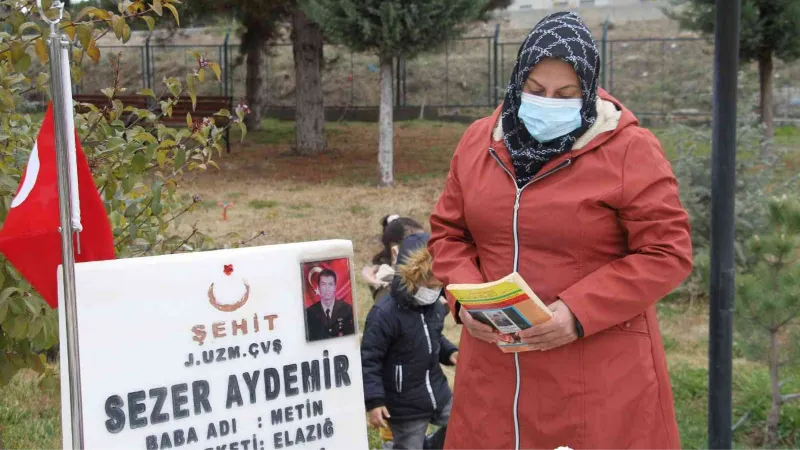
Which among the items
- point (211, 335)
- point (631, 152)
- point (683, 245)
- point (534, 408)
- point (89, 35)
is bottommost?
point (534, 408)

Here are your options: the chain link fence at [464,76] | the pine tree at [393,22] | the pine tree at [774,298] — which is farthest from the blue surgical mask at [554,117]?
the chain link fence at [464,76]

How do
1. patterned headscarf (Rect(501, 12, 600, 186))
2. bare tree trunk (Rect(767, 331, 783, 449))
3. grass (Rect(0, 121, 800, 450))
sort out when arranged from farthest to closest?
grass (Rect(0, 121, 800, 450))
bare tree trunk (Rect(767, 331, 783, 449))
patterned headscarf (Rect(501, 12, 600, 186))

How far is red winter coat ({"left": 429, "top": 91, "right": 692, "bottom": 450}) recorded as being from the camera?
88.4 inches

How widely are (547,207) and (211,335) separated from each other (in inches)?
34.2

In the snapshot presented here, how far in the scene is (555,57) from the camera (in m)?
2.33

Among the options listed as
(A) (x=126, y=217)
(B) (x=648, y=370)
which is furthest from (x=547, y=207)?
(A) (x=126, y=217)

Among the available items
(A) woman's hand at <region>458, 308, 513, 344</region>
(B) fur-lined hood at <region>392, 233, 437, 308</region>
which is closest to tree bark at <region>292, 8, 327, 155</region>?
(B) fur-lined hood at <region>392, 233, 437, 308</region>

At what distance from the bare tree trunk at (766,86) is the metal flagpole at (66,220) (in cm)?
1221

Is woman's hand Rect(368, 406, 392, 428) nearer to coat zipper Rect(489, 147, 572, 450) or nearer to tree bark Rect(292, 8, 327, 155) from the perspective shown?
coat zipper Rect(489, 147, 572, 450)

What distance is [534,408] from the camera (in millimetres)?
2375

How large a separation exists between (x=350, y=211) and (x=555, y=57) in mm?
8740

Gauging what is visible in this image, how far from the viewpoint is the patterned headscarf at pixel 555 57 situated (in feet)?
7.60

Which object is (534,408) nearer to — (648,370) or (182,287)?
(648,370)

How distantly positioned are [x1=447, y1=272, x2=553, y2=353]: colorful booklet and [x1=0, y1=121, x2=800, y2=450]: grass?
2019 mm
